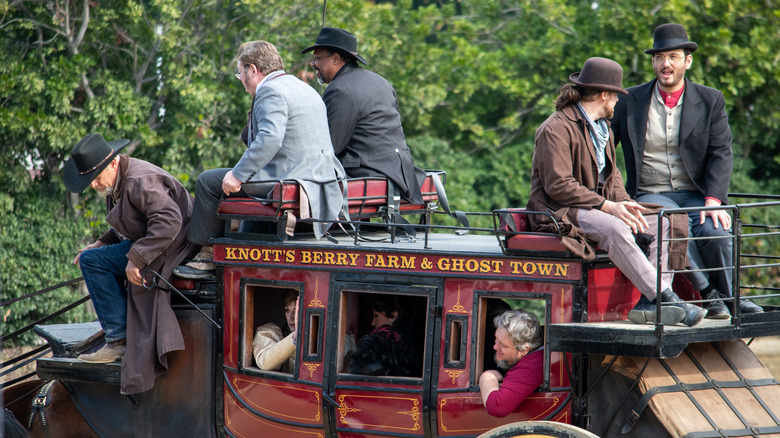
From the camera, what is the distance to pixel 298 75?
10820 millimetres

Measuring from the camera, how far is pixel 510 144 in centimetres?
1267

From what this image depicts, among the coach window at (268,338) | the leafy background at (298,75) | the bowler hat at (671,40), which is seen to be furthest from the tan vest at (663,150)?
the leafy background at (298,75)

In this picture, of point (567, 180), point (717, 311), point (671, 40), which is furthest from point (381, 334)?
point (671, 40)

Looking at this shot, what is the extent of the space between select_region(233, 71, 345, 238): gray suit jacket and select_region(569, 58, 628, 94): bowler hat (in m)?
1.63

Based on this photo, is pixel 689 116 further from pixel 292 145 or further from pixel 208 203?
pixel 208 203

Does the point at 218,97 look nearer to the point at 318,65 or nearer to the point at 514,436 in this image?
the point at 318,65

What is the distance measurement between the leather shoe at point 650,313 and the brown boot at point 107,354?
9.97 ft

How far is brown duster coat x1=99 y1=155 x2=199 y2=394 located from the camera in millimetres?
5504

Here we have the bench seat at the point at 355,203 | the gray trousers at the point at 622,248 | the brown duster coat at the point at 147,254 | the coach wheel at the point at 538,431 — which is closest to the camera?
the coach wheel at the point at 538,431

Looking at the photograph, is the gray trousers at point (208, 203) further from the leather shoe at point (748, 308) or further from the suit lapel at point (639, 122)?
the leather shoe at point (748, 308)

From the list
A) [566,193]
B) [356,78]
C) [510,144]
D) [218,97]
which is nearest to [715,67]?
[510,144]

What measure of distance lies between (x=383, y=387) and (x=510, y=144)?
7.95m

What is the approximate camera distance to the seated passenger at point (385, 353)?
208 inches

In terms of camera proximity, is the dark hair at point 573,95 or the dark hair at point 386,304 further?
the dark hair at point 386,304
